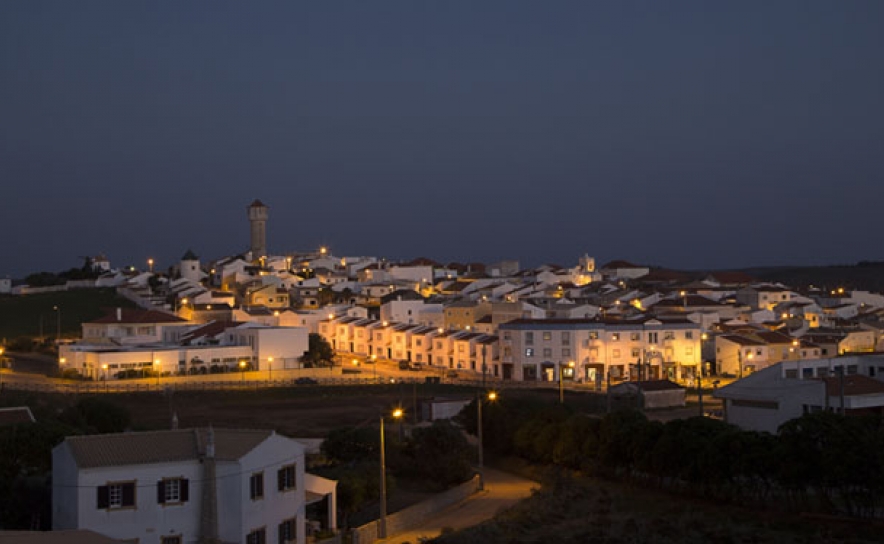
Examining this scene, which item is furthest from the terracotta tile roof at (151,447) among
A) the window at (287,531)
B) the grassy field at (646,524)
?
the grassy field at (646,524)

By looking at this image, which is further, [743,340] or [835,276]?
[835,276]

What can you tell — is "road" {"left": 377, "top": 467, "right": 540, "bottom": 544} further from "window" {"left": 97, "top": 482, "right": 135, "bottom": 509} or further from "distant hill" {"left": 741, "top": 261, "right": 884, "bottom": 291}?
"distant hill" {"left": 741, "top": 261, "right": 884, "bottom": 291}

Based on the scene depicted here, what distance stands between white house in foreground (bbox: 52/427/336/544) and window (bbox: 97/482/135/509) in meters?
0.02

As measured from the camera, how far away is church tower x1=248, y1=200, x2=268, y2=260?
11275cm

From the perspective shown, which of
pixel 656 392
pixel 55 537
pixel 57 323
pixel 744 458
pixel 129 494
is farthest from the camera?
pixel 57 323

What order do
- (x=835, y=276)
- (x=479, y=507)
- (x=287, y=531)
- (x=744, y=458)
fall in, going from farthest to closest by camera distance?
1. (x=835, y=276)
2. (x=479, y=507)
3. (x=744, y=458)
4. (x=287, y=531)

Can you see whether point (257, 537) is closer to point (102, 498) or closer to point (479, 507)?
point (102, 498)

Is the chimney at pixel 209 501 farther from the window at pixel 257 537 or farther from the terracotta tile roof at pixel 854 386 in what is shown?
the terracotta tile roof at pixel 854 386

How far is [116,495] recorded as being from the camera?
69.8 ft

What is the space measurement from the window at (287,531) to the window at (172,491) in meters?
2.30

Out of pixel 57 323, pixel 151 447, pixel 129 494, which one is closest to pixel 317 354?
pixel 57 323

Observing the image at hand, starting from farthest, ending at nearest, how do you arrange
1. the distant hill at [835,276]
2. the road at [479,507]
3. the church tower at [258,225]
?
the distant hill at [835,276], the church tower at [258,225], the road at [479,507]

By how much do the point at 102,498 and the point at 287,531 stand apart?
13.5 feet

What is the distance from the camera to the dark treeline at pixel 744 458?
2588cm
